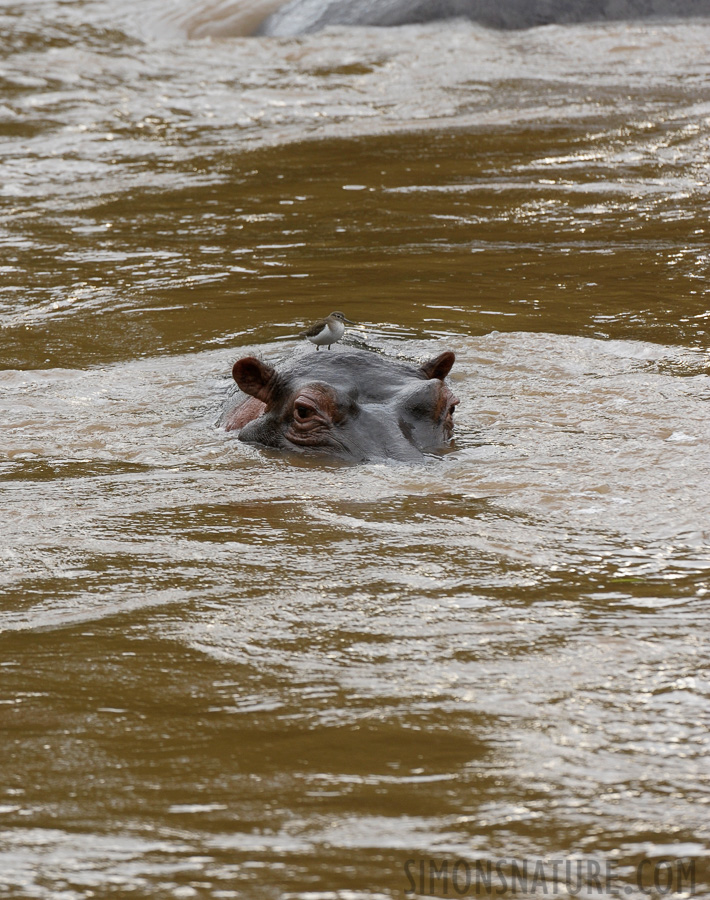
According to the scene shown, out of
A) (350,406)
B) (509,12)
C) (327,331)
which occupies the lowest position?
(350,406)

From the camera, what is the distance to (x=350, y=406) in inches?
217

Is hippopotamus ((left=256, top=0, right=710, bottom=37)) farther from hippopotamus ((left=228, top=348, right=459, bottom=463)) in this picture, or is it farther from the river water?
hippopotamus ((left=228, top=348, right=459, bottom=463))

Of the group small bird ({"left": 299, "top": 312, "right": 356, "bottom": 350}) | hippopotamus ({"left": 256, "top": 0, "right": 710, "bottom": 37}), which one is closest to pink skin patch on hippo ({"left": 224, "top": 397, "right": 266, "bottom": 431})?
small bird ({"left": 299, "top": 312, "right": 356, "bottom": 350})

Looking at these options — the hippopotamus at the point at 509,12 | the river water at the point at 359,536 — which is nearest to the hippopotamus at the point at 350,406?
the river water at the point at 359,536

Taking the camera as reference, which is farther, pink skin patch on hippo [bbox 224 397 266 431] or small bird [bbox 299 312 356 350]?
pink skin patch on hippo [bbox 224 397 266 431]

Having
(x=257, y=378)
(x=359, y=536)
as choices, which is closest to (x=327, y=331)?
(x=257, y=378)

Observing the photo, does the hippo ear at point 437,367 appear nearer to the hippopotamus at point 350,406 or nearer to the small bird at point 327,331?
the hippopotamus at point 350,406

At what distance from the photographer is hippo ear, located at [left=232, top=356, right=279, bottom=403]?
5.80 metres

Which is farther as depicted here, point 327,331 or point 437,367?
point 437,367

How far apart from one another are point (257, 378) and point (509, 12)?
12.7m

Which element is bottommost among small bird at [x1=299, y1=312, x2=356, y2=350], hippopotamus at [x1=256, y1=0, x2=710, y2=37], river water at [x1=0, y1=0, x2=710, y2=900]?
river water at [x1=0, y1=0, x2=710, y2=900]

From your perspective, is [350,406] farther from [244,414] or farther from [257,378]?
[244,414]

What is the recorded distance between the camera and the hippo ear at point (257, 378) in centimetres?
580

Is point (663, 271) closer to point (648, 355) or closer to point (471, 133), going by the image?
point (648, 355)
